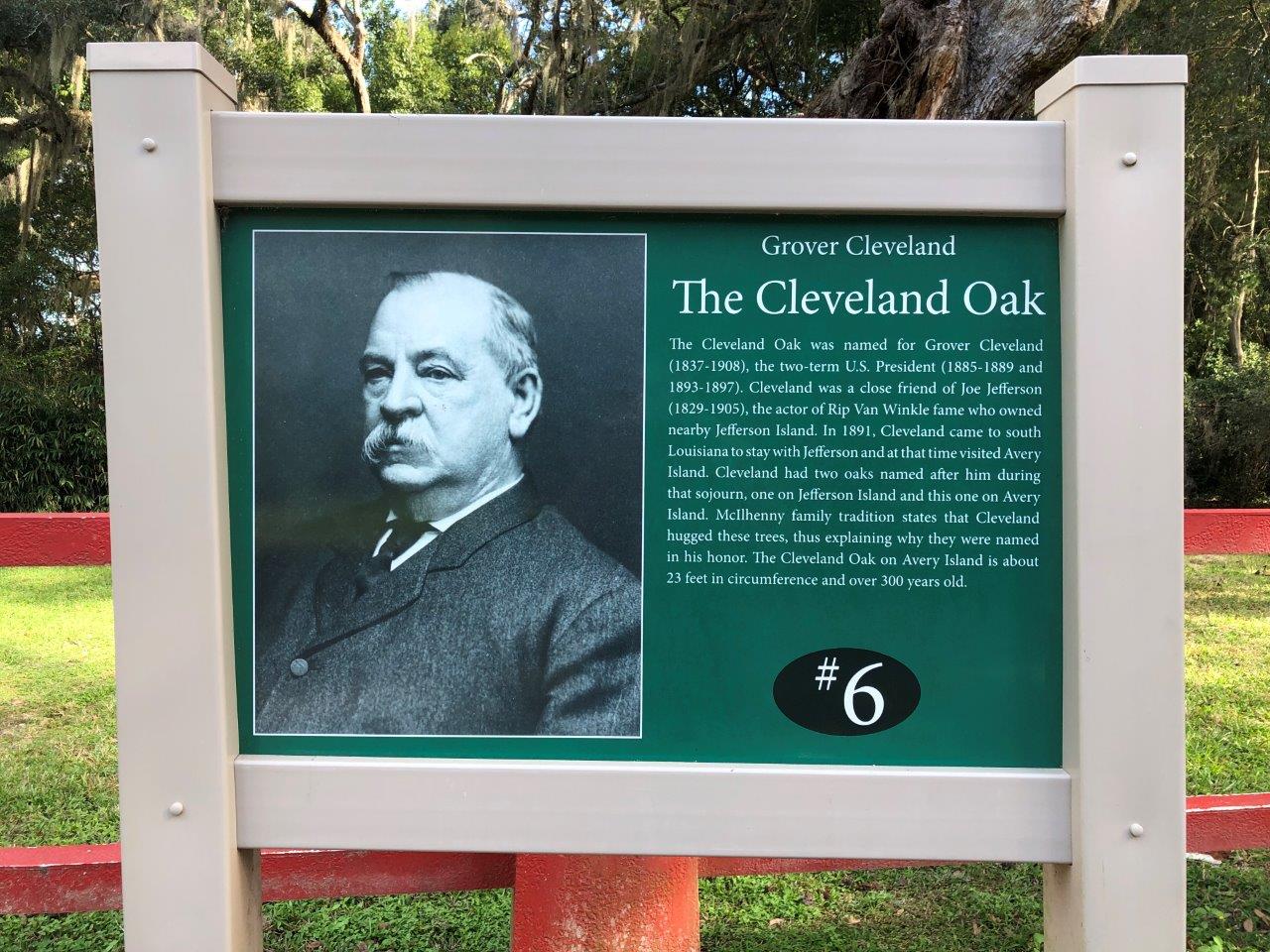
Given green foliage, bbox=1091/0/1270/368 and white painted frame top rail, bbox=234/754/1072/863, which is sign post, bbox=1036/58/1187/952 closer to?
white painted frame top rail, bbox=234/754/1072/863

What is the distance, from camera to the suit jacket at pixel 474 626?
1880 millimetres

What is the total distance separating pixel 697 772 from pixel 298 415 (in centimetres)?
96

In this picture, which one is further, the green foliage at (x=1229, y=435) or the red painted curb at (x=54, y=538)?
the green foliage at (x=1229, y=435)

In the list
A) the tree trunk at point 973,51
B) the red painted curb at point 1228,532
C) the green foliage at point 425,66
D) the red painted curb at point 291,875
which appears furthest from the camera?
the green foliage at point 425,66

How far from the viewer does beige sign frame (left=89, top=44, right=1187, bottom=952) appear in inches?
72.2

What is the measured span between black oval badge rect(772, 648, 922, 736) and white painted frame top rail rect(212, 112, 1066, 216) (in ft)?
2.67

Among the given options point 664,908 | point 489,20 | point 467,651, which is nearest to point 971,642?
point 467,651

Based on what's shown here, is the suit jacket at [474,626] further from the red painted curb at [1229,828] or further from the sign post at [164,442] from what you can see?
the red painted curb at [1229,828]

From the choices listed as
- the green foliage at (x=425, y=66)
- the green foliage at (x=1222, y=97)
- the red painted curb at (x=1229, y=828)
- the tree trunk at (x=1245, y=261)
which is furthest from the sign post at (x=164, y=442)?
the green foliage at (x=425, y=66)

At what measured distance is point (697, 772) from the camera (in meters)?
1.87

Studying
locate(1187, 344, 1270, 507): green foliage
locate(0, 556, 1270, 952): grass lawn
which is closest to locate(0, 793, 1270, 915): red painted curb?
locate(0, 556, 1270, 952): grass lawn

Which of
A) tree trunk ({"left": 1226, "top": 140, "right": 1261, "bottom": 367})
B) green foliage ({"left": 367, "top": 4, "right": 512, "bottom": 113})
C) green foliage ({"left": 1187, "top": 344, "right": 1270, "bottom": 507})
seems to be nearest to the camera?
tree trunk ({"left": 1226, "top": 140, "right": 1261, "bottom": 367})

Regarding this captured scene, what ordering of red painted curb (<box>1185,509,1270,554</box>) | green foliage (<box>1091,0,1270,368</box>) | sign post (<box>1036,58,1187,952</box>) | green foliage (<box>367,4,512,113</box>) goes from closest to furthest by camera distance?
sign post (<box>1036,58,1187,952</box>) → red painted curb (<box>1185,509,1270,554</box>) → green foliage (<box>1091,0,1270,368</box>) → green foliage (<box>367,4,512,113</box>)

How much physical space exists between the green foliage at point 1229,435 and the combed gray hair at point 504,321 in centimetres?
1543
